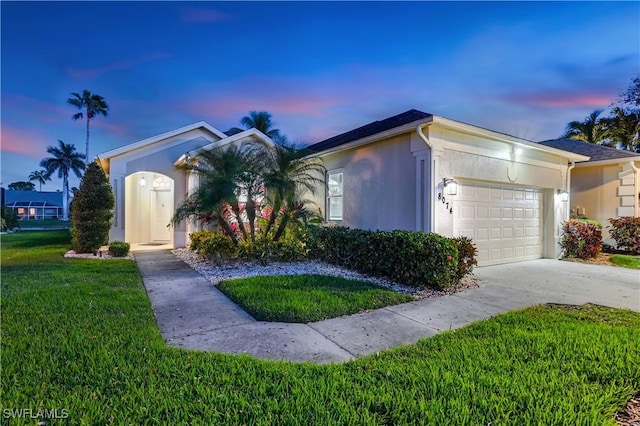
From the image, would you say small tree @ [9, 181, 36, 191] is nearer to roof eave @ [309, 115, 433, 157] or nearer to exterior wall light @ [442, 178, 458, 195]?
roof eave @ [309, 115, 433, 157]

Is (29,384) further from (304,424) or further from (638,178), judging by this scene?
(638,178)

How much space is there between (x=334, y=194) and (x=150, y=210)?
8.66m

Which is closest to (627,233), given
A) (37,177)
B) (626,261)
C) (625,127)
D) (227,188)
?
(626,261)

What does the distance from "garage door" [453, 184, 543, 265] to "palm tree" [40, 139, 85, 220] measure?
56.6m

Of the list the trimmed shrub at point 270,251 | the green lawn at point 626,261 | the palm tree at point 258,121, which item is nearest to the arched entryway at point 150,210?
the trimmed shrub at point 270,251

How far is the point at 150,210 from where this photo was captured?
1430 centimetres

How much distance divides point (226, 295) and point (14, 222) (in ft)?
82.5

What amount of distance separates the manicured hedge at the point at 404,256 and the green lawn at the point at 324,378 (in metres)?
1.96

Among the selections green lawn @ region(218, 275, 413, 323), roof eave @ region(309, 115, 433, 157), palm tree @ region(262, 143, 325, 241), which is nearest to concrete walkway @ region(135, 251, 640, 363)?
green lawn @ region(218, 275, 413, 323)

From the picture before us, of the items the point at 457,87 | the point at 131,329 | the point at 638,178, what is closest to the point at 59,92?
the point at 131,329

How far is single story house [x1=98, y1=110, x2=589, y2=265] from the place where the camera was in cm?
769

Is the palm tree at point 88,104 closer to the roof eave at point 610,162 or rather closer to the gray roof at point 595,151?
the gray roof at point 595,151

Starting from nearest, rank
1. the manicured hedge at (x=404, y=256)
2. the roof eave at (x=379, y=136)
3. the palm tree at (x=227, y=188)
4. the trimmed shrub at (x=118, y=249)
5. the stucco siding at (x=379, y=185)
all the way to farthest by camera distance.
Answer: the manicured hedge at (x=404, y=256)
the roof eave at (x=379, y=136)
the palm tree at (x=227, y=188)
the stucco siding at (x=379, y=185)
the trimmed shrub at (x=118, y=249)

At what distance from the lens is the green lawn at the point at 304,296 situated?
4.59 meters
